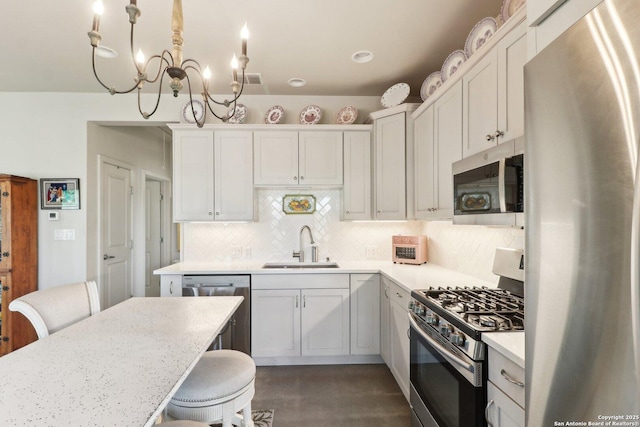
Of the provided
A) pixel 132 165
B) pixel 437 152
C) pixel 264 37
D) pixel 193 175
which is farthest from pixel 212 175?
pixel 437 152

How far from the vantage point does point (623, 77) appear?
0.56 meters

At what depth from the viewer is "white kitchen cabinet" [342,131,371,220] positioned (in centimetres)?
317

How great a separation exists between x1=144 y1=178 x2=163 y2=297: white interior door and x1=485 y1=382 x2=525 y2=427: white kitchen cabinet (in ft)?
16.0

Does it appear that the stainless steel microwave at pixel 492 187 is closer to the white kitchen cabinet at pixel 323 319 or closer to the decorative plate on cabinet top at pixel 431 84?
the decorative plate on cabinet top at pixel 431 84

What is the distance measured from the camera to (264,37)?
2342mm

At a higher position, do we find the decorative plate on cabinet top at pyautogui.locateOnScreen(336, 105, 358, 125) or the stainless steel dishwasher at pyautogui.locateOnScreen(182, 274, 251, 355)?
the decorative plate on cabinet top at pyautogui.locateOnScreen(336, 105, 358, 125)

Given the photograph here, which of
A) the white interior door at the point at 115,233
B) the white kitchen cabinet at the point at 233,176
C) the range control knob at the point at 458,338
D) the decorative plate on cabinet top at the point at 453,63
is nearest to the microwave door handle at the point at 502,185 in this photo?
the range control knob at the point at 458,338

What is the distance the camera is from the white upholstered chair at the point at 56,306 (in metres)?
1.34

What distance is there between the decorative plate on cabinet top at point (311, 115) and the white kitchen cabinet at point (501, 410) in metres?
2.78

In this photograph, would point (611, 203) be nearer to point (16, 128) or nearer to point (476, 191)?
point (476, 191)

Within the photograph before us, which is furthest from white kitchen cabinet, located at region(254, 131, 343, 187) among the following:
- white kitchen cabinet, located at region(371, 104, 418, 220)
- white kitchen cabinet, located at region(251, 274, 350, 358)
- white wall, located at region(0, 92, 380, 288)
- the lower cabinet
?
the lower cabinet

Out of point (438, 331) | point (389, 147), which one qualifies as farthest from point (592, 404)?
point (389, 147)

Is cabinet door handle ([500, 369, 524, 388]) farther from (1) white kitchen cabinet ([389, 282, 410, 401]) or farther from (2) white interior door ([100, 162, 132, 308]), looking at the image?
(2) white interior door ([100, 162, 132, 308])

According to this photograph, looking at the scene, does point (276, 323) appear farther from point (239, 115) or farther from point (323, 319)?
point (239, 115)
